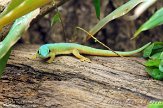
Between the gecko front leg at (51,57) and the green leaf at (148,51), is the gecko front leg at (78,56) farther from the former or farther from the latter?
the green leaf at (148,51)

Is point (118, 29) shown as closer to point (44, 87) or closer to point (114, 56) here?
point (114, 56)

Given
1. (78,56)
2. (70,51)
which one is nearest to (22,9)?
(78,56)

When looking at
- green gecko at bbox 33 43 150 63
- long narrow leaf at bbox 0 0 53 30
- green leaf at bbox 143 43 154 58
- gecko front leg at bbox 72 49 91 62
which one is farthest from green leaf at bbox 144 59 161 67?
long narrow leaf at bbox 0 0 53 30

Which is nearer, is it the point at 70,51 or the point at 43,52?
the point at 43,52

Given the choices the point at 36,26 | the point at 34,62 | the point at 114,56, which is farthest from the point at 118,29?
the point at 34,62

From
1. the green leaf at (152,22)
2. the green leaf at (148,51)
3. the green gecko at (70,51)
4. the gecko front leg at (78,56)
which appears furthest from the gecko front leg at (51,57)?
the green leaf at (152,22)

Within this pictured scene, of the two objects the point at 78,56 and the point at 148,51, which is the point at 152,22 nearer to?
the point at 148,51
